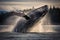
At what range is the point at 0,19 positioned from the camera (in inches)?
122

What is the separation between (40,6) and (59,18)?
39 cm

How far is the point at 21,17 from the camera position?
3.14 metres

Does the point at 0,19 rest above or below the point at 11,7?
below

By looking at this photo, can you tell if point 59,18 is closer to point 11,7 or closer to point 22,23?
point 22,23

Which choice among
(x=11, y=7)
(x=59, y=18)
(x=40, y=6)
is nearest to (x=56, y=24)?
(x=59, y=18)

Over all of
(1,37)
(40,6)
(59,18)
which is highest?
(40,6)

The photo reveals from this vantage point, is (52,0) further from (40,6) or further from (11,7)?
(11,7)

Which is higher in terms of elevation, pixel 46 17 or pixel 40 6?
pixel 40 6

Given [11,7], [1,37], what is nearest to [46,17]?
[11,7]

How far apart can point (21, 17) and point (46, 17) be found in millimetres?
435

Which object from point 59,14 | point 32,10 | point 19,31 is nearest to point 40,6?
point 32,10

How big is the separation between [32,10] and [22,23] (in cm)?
29

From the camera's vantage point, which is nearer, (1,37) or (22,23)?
(1,37)

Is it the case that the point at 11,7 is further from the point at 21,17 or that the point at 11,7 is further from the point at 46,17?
the point at 46,17
